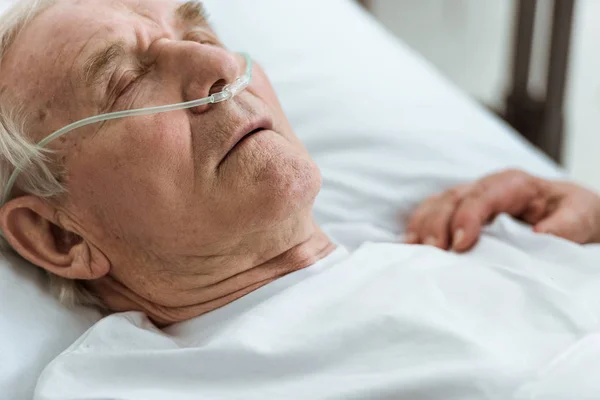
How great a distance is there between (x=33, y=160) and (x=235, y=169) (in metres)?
0.34

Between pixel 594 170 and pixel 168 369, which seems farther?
pixel 594 170

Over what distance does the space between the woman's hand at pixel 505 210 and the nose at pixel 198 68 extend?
0.61m

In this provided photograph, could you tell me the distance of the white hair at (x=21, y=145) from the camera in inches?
43.5

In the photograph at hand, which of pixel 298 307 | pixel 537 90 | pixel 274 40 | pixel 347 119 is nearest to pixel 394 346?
pixel 298 307

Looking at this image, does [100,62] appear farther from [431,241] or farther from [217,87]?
[431,241]

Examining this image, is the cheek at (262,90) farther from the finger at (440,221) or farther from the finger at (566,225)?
the finger at (566,225)

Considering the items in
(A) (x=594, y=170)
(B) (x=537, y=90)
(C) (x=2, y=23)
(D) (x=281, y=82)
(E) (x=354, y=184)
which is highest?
(C) (x=2, y=23)

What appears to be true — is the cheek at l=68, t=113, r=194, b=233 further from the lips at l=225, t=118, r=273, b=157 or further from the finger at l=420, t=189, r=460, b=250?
the finger at l=420, t=189, r=460, b=250

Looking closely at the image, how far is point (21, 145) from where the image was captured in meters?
1.11

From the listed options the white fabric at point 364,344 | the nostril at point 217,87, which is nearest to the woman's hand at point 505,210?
the white fabric at point 364,344

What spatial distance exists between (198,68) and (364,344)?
1.70ft

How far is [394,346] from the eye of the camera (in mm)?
1070

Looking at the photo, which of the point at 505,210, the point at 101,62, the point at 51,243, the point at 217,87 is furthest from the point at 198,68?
the point at 505,210

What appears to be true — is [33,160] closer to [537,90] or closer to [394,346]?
[394,346]
